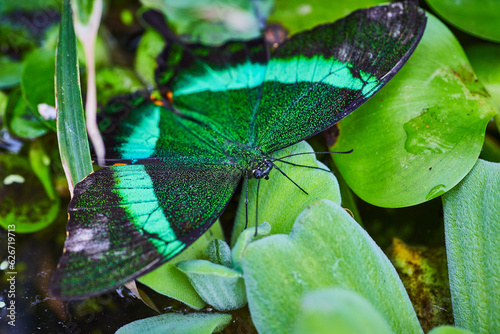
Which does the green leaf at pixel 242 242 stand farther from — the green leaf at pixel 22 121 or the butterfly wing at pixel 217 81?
the green leaf at pixel 22 121

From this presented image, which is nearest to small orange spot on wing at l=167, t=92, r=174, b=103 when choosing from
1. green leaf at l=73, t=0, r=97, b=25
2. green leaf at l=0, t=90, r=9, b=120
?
green leaf at l=73, t=0, r=97, b=25

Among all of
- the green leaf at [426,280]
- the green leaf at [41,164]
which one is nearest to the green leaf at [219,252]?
the green leaf at [426,280]

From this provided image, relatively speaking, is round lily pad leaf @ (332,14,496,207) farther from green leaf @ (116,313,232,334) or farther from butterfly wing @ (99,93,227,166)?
green leaf @ (116,313,232,334)

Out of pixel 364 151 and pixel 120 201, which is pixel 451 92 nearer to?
pixel 364 151

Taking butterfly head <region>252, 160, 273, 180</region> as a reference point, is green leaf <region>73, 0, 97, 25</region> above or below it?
above

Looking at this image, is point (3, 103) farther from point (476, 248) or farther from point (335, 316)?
point (476, 248)

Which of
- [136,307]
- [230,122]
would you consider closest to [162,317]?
[136,307]
